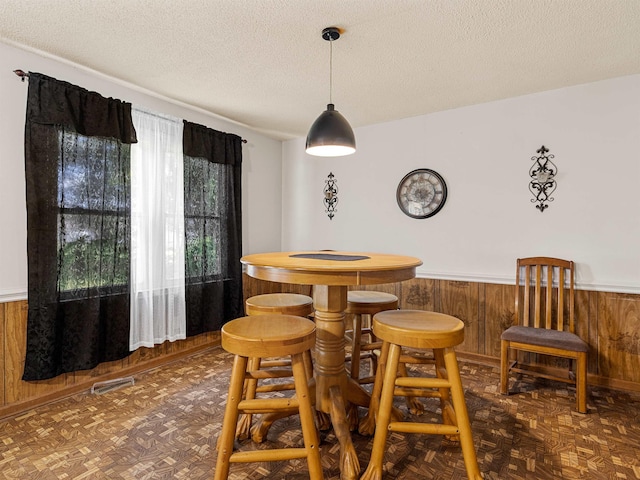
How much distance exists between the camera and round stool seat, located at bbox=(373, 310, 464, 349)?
1525mm

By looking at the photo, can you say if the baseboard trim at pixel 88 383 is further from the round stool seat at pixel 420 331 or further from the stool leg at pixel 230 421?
the round stool seat at pixel 420 331

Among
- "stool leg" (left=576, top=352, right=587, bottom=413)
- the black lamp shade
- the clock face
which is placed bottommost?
"stool leg" (left=576, top=352, right=587, bottom=413)

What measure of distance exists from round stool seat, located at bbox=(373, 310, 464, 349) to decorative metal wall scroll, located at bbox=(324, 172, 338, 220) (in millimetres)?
2412

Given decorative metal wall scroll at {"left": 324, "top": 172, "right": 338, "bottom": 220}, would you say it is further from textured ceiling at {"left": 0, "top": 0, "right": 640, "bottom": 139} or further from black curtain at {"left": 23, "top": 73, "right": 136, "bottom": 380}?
black curtain at {"left": 23, "top": 73, "right": 136, "bottom": 380}

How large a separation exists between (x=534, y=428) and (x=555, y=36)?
7.64 feet

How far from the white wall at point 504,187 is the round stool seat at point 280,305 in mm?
1666

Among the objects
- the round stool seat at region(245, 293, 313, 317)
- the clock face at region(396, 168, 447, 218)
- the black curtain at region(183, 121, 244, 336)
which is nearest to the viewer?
the round stool seat at region(245, 293, 313, 317)

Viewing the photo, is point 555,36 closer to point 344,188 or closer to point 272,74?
point 272,74

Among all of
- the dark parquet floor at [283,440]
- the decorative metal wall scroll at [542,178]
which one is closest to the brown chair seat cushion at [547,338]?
the dark parquet floor at [283,440]

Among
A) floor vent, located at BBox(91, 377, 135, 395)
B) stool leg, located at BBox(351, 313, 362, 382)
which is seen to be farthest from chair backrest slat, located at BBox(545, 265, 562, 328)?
floor vent, located at BBox(91, 377, 135, 395)

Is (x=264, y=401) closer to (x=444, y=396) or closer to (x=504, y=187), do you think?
(x=444, y=396)

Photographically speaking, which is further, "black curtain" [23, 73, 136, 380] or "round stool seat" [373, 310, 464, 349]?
"black curtain" [23, 73, 136, 380]

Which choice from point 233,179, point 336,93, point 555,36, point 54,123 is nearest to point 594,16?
point 555,36

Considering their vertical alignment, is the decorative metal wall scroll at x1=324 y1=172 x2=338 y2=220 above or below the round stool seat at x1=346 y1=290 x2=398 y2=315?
above
